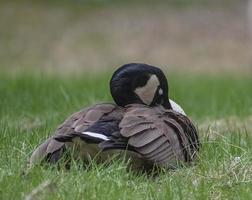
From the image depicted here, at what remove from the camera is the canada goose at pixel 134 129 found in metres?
5.60

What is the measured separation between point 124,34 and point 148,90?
651 inches

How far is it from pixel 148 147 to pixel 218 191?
1.86ft

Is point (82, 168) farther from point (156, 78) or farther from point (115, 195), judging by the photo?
point (156, 78)

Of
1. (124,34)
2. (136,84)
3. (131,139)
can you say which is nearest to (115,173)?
(131,139)

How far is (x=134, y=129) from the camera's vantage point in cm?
564

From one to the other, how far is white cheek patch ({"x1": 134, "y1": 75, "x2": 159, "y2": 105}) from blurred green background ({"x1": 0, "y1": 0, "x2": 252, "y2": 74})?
12487 mm

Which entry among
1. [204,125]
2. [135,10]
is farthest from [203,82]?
[135,10]

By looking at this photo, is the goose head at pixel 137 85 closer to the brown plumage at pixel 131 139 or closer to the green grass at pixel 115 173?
the brown plumage at pixel 131 139

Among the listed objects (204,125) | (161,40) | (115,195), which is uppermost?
(115,195)

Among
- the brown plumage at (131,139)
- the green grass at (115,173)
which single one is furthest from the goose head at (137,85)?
the green grass at (115,173)

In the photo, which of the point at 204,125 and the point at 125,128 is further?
the point at 204,125

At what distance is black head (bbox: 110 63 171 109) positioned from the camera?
6.11 m

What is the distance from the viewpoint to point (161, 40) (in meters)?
22.3

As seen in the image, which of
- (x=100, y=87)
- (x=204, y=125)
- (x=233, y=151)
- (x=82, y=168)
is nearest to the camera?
(x=82, y=168)
